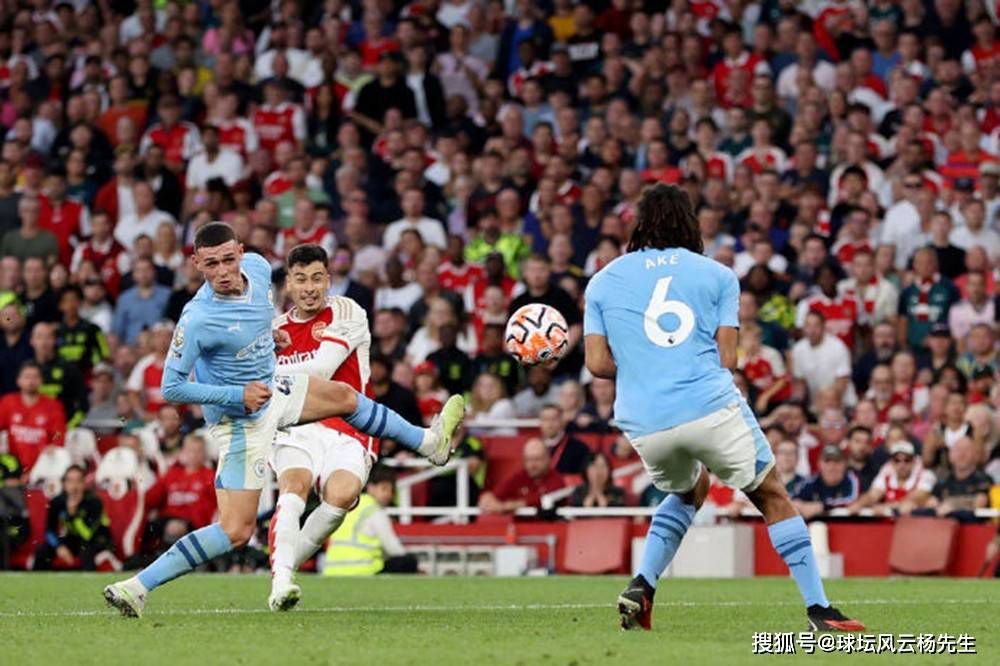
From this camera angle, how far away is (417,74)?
80.6ft

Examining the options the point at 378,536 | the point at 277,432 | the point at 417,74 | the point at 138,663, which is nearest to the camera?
the point at 138,663

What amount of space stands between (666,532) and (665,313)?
46.9 inches

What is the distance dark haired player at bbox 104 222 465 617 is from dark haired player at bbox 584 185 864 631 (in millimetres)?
2265

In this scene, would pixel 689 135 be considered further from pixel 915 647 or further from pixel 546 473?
pixel 915 647

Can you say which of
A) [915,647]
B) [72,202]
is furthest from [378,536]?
[915,647]

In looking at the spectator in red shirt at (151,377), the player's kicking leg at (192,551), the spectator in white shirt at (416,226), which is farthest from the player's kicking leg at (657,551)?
the spectator in white shirt at (416,226)

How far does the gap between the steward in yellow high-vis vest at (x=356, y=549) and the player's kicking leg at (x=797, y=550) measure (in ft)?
28.4

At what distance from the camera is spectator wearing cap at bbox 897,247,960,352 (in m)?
19.7

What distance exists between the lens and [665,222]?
9.91 metres

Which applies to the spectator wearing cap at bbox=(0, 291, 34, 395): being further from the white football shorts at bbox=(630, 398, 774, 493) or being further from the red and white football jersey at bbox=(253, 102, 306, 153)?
the white football shorts at bbox=(630, 398, 774, 493)

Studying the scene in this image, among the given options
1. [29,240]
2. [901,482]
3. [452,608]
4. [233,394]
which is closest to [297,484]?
[452,608]

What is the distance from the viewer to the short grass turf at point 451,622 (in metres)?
8.73

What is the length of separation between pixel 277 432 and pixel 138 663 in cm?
402

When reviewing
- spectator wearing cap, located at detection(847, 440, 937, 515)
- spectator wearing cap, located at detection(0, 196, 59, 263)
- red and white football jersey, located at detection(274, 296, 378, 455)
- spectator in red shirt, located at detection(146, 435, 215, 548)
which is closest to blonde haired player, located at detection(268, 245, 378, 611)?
red and white football jersey, located at detection(274, 296, 378, 455)
